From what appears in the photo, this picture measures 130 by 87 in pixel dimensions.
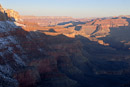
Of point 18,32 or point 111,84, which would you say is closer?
point 18,32

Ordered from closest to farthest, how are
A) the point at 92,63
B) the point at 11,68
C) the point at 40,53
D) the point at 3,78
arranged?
1. the point at 3,78
2. the point at 11,68
3. the point at 40,53
4. the point at 92,63

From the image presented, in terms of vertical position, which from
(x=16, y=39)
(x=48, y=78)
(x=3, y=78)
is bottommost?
(x=48, y=78)

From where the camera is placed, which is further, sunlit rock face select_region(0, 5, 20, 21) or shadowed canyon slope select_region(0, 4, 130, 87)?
sunlit rock face select_region(0, 5, 20, 21)

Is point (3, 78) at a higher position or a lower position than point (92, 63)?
higher

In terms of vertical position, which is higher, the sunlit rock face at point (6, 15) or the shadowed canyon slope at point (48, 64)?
the sunlit rock face at point (6, 15)

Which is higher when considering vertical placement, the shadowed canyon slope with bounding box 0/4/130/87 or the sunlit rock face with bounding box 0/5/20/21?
the sunlit rock face with bounding box 0/5/20/21

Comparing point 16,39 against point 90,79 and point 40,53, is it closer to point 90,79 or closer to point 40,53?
point 40,53

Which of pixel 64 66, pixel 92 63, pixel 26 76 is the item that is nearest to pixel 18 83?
pixel 26 76

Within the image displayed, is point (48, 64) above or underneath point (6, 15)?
underneath

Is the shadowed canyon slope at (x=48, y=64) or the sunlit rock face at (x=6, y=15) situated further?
the sunlit rock face at (x=6, y=15)

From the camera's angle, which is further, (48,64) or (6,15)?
(6,15)

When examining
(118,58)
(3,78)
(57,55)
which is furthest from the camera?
(118,58)
